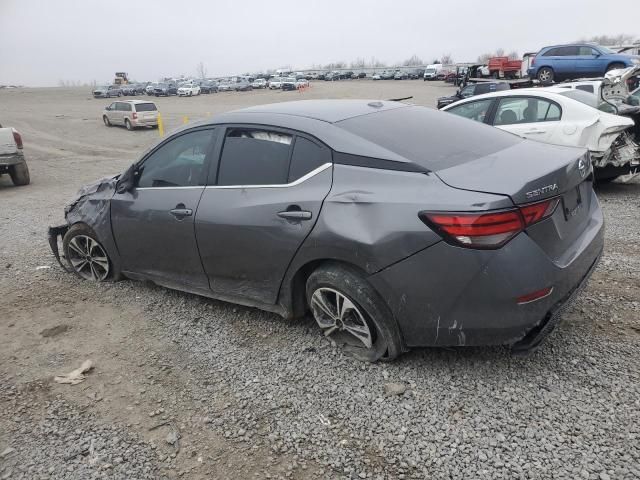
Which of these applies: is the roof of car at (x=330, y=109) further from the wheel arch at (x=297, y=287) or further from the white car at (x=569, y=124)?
the white car at (x=569, y=124)

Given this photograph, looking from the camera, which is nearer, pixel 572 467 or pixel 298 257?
pixel 572 467

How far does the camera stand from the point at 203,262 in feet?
12.3

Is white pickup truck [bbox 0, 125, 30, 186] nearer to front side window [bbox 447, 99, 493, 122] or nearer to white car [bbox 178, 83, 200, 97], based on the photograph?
→ front side window [bbox 447, 99, 493, 122]

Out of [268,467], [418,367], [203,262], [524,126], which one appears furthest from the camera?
[524,126]

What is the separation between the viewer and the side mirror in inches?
166

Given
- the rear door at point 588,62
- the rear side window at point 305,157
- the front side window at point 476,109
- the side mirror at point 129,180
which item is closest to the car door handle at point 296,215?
the rear side window at point 305,157

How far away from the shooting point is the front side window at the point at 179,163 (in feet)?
12.4

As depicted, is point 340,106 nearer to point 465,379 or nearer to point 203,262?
point 203,262

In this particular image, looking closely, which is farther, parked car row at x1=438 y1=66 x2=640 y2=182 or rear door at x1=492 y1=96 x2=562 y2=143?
rear door at x1=492 y1=96 x2=562 y2=143

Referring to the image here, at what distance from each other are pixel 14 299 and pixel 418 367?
12.5 feet

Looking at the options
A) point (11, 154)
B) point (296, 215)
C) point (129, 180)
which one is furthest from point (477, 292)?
point (11, 154)

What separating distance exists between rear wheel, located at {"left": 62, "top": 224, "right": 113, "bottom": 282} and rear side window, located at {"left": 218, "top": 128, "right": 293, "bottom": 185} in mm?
1809

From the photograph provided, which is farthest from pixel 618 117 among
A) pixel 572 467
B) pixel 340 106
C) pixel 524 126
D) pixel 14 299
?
pixel 14 299

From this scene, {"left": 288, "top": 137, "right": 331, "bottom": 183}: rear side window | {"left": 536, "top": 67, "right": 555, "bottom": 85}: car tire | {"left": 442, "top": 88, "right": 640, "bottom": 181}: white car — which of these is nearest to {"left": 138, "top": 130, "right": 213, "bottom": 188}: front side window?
→ {"left": 288, "top": 137, "right": 331, "bottom": 183}: rear side window
